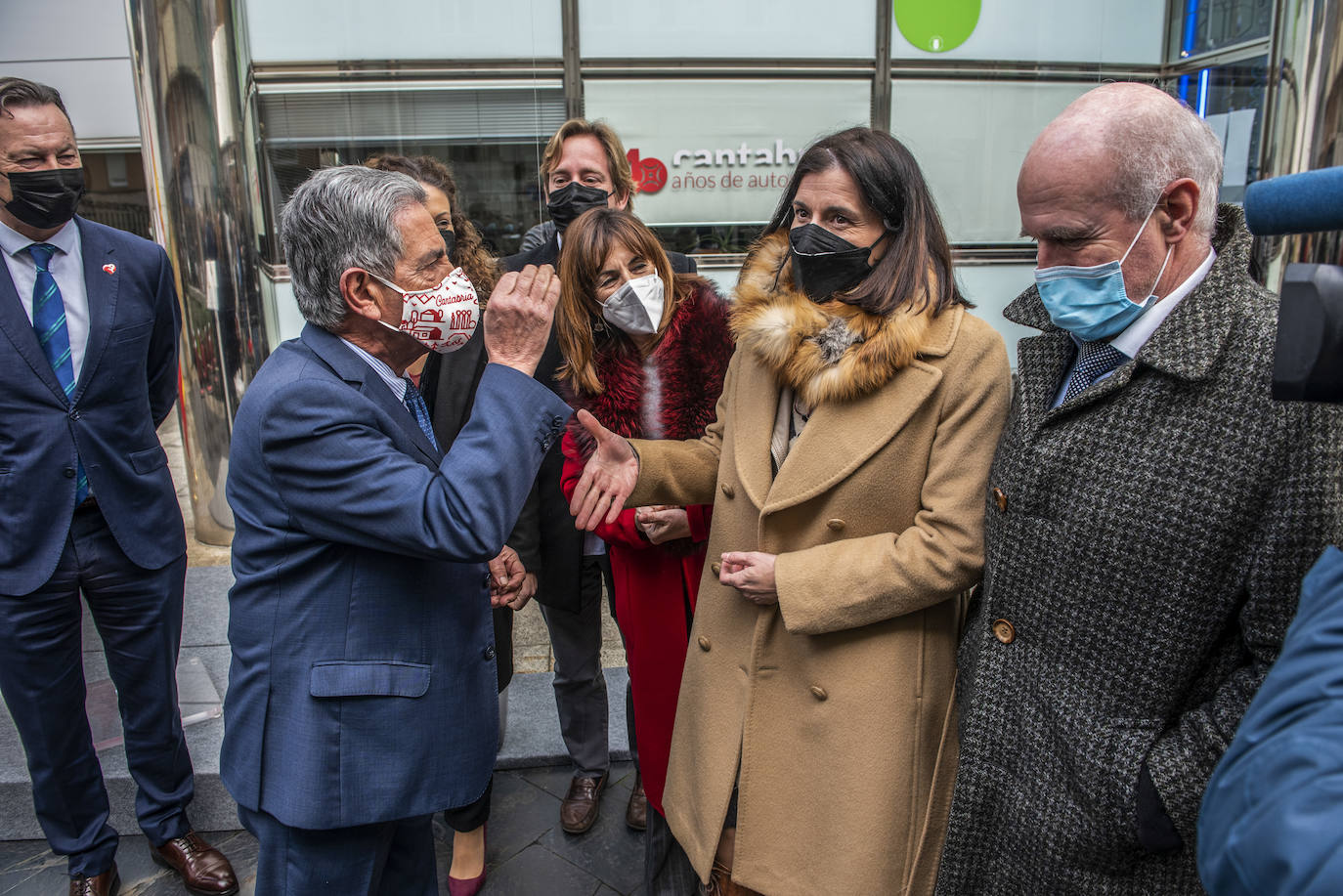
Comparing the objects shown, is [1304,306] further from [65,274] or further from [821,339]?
[65,274]

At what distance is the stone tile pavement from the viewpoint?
3.01 m

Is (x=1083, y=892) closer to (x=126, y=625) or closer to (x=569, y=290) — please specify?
(x=569, y=290)

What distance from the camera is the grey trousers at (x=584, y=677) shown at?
10.7 feet

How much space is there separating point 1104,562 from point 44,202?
9.98ft

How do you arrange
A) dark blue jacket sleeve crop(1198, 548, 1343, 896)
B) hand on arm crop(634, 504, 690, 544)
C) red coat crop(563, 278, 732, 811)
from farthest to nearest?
1. red coat crop(563, 278, 732, 811)
2. hand on arm crop(634, 504, 690, 544)
3. dark blue jacket sleeve crop(1198, 548, 1343, 896)

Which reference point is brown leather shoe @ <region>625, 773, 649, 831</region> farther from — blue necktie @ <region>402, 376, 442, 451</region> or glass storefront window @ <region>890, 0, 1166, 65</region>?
glass storefront window @ <region>890, 0, 1166, 65</region>

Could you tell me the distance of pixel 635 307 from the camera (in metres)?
2.67

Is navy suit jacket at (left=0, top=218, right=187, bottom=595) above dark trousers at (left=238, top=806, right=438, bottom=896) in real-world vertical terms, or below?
above

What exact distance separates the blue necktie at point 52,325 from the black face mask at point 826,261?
2.26m

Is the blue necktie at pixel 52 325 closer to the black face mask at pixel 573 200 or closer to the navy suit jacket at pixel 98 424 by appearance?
the navy suit jacket at pixel 98 424

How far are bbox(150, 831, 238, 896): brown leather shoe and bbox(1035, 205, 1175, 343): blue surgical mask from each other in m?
3.00

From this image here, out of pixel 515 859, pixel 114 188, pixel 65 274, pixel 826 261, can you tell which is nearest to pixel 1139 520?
pixel 826 261

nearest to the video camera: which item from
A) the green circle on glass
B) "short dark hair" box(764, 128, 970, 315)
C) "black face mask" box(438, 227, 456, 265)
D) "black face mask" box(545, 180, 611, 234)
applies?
"short dark hair" box(764, 128, 970, 315)

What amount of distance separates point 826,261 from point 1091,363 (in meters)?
0.62
